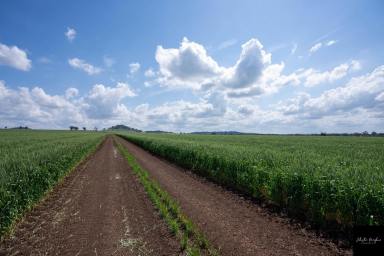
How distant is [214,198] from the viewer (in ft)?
36.2

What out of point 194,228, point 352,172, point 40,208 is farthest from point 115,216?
point 352,172

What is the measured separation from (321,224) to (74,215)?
30.2 ft

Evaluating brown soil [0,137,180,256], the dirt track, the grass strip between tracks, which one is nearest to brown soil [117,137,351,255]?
the dirt track

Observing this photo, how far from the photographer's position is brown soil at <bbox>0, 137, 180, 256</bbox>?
20.9ft

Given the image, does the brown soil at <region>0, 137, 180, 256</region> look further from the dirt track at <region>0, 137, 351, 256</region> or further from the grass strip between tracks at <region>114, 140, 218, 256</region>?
the grass strip between tracks at <region>114, 140, 218, 256</region>

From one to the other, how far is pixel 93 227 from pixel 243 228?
514 centimetres

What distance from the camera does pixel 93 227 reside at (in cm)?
774

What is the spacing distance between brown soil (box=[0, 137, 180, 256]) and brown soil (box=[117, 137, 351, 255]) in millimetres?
1428

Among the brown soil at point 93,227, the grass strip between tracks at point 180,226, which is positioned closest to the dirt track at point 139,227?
the brown soil at point 93,227

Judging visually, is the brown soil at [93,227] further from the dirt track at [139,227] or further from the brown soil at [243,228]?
the brown soil at [243,228]

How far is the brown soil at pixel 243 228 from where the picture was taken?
6277 millimetres

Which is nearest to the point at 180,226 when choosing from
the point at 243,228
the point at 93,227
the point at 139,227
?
the point at 139,227

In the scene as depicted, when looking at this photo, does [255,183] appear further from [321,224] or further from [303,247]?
[303,247]

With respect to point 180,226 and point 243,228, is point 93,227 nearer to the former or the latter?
point 180,226
